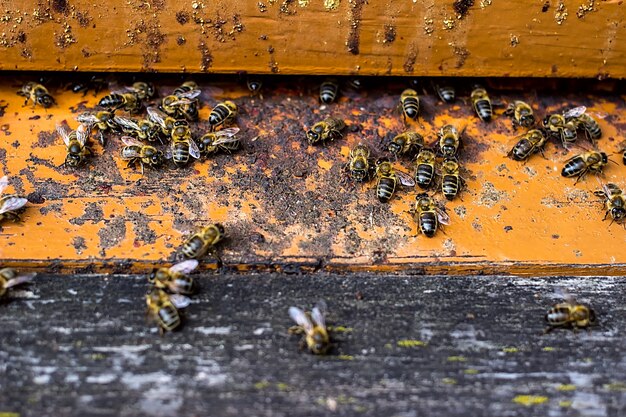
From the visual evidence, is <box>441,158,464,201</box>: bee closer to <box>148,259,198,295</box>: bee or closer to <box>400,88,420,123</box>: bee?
<box>400,88,420,123</box>: bee

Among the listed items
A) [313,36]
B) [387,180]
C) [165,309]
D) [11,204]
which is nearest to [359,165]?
[387,180]

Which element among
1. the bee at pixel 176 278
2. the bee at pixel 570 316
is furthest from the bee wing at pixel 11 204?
the bee at pixel 570 316

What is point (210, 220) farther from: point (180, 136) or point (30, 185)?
point (30, 185)

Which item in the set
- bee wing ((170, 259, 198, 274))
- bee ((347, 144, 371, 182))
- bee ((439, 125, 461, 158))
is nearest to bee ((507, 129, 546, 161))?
bee ((439, 125, 461, 158))

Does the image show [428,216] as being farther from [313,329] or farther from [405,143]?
[313,329]

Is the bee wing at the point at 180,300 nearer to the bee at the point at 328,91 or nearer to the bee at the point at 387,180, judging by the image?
the bee at the point at 387,180

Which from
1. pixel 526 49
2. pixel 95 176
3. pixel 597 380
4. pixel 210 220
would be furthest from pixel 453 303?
pixel 95 176
